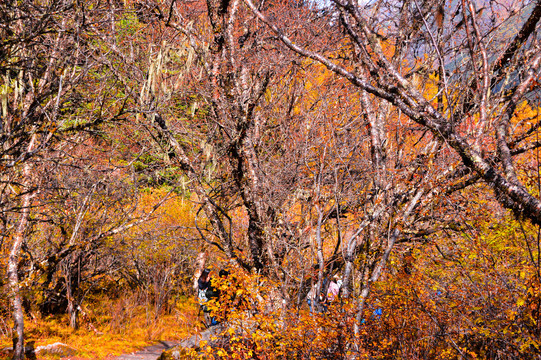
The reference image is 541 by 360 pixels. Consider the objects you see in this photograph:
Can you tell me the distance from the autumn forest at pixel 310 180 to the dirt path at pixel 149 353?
0.25m

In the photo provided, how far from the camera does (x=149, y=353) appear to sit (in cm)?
897

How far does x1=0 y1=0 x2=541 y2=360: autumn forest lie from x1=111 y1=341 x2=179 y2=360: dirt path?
0.25 meters

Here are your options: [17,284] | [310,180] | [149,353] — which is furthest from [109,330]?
[310,180]

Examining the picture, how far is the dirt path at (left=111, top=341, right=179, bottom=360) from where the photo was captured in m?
8.35

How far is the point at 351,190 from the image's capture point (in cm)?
837

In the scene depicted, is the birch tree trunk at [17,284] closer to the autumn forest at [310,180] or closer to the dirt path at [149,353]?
the autumn forest at [310,180]

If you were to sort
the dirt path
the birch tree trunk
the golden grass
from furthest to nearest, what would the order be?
the dirt path
the golden grass
the birch tree trunk

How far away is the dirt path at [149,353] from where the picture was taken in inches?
329

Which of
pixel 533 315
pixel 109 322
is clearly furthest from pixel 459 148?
pixel 109 322

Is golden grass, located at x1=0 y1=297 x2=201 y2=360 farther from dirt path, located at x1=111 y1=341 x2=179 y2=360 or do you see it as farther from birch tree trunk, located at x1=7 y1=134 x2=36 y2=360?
birch tree trunk, located at x1=7 y1=134 x2=36 y2=360

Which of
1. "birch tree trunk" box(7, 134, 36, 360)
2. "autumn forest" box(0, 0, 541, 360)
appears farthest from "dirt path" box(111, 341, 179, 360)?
"birch tree trunk" box(7, 134, 36, 360)

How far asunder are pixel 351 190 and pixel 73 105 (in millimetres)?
5474

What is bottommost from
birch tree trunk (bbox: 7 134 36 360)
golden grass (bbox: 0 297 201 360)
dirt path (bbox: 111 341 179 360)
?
dirt path (bbox: 111 341 179 360)

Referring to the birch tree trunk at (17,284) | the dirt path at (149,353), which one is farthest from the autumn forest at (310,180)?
the dirt path at (149,353)
